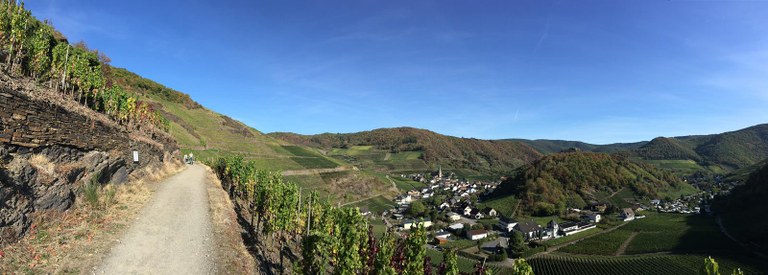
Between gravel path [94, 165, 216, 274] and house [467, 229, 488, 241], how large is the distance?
8870 centimetres

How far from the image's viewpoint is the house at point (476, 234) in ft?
333

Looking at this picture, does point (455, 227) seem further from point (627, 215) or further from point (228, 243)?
point (228, 243)

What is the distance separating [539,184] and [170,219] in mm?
157608

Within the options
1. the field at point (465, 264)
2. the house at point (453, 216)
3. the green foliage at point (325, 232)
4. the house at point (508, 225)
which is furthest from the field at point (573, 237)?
the green foliage at point (325, 232)

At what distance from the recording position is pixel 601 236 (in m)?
95.8

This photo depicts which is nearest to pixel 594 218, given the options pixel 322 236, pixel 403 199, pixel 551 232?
pixel 551 232

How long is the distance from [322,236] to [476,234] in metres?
92.4

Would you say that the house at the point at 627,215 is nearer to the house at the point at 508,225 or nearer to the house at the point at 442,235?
the house at the point at 508,225

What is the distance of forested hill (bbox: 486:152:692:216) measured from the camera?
146 metres

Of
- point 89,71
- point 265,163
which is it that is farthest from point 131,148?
point 265,163

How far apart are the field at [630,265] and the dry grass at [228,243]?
213ft

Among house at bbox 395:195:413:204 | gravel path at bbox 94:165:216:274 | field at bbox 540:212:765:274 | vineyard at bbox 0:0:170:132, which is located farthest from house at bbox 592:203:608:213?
vineyard at bbox 0:0:170:132

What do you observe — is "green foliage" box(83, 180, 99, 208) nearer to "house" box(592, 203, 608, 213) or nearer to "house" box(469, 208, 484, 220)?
"house" box(469, 208, 484, 220)

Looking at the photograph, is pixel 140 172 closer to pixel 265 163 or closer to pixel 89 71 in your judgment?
pixel 89 71
